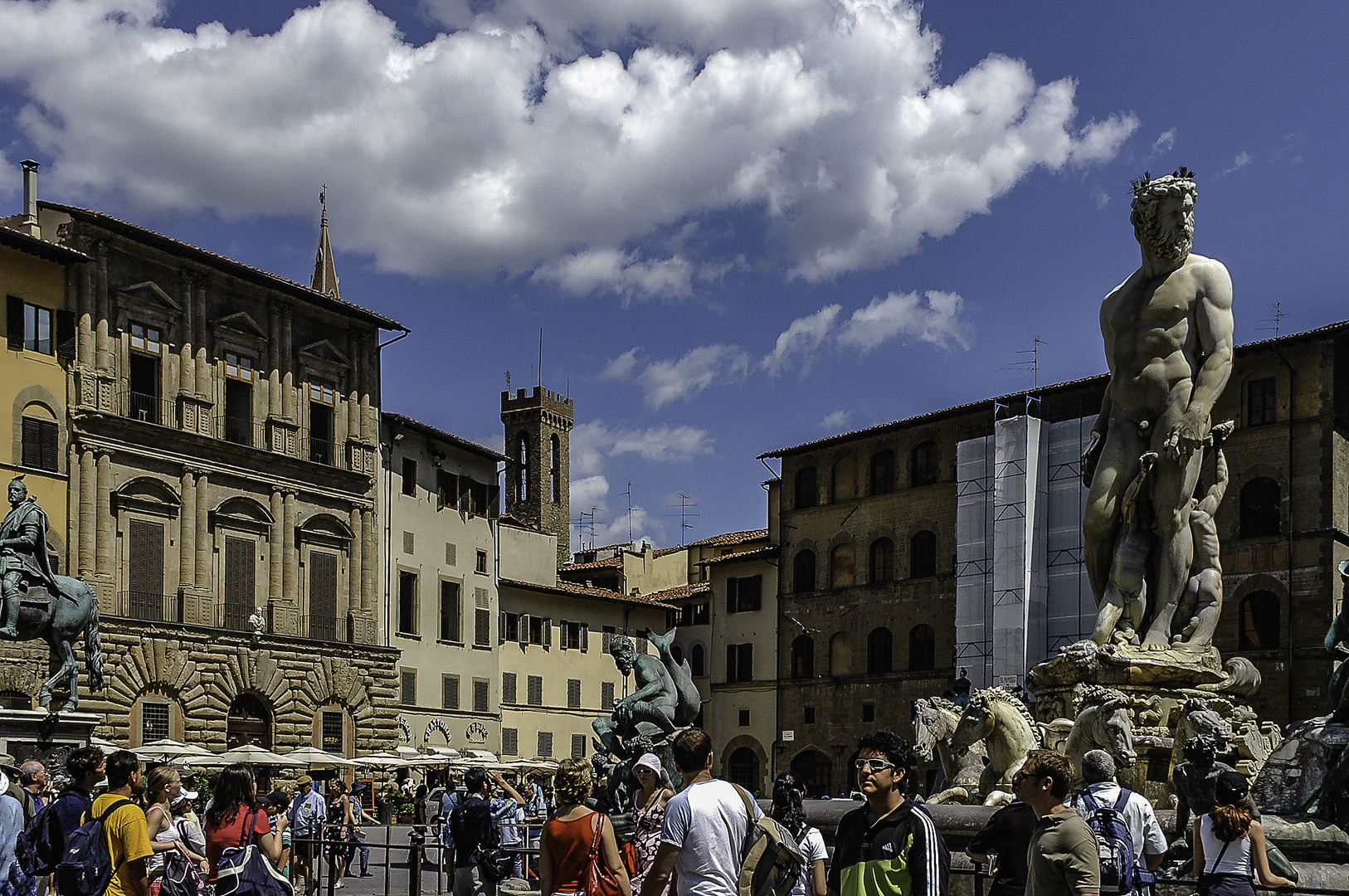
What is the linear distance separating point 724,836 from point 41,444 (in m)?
36.9

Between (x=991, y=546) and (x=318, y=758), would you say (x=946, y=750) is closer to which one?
(x=318, y=758)

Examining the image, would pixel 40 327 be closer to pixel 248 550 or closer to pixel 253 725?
pixel 248 550

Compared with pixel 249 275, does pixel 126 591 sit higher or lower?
lower

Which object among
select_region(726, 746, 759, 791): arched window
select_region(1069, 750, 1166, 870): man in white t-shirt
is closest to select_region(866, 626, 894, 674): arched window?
select_region(726, 746, 759, 791): arched window

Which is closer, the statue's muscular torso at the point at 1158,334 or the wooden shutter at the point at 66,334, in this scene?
the statue's muscular torso at the point at 1158,334

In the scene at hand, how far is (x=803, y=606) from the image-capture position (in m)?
60.8

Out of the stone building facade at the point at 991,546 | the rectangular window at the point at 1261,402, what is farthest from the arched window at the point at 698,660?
the rectangular window at the point at 1261,402

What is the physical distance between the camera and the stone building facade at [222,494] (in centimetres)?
4134

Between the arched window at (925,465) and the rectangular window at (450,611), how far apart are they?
662 inches

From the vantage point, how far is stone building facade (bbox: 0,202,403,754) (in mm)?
41344

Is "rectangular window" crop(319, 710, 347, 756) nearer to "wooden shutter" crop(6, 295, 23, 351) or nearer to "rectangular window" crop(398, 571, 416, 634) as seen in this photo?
"rectangular window" crop(398, 571, 416, 634)

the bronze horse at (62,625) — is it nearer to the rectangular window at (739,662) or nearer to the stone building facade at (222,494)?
the stone building facade at (222,494)

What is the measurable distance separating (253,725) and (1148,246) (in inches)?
1475

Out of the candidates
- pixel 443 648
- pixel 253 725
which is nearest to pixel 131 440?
pixel 253 725
